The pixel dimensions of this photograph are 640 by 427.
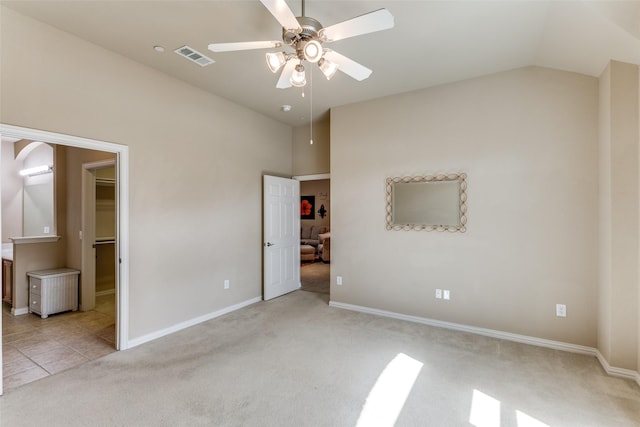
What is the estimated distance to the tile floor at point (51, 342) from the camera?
A: 8.76 feet

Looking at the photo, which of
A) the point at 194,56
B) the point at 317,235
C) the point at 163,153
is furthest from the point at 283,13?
the point at 317,235

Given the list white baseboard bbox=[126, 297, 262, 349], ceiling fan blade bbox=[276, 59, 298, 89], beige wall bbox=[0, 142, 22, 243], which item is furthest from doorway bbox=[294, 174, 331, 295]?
beige wall bbox=[0, 142, 22, 243]

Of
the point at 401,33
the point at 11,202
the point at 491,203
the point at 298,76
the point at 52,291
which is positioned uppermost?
the point at 401,33

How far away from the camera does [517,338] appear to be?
3.24m

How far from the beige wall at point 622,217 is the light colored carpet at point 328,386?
35 centimetres

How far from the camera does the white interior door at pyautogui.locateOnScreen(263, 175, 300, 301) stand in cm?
477

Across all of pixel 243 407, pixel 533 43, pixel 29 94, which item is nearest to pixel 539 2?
pixel 533 43

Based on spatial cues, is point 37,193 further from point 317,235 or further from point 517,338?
point 517,338

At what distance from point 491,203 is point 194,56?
3.54 m

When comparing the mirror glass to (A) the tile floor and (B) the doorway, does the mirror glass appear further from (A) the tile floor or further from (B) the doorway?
(B) the doorway

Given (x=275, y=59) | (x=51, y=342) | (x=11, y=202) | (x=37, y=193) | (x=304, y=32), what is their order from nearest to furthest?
(x=304, y=32) → (x=275, y=59) → (x=51, y=342) → (x=37, y=193) → (x=11, y=202)

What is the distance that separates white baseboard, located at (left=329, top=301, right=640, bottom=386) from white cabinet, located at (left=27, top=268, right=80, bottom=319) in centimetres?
394

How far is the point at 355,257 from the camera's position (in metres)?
4.30

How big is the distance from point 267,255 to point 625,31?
4.47 meters
